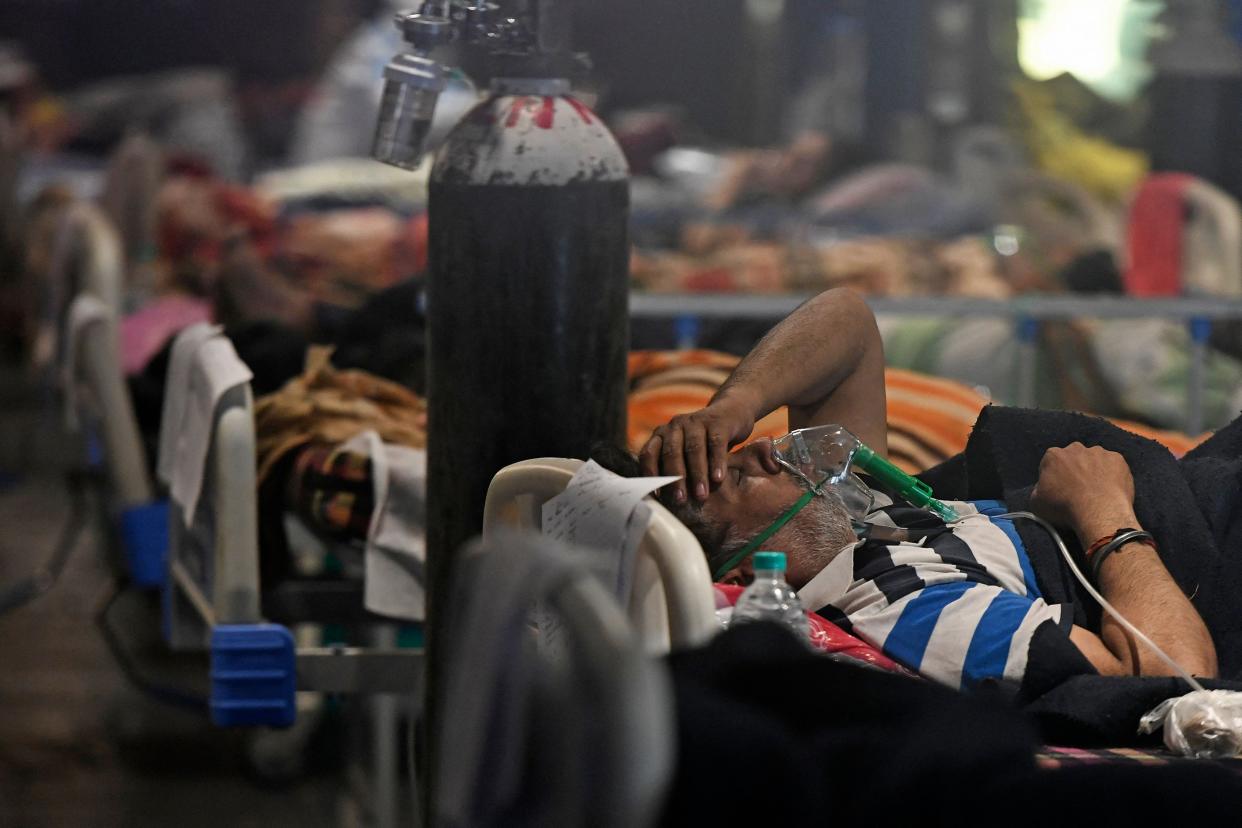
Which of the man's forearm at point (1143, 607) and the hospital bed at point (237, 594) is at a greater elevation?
the man's forearm at point (1143, 607)

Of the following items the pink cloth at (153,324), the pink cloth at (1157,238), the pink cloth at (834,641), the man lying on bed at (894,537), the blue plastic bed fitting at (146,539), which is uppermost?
the man lying on bed at (894,537)

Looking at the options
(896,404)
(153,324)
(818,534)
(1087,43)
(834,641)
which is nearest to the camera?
(834,641)

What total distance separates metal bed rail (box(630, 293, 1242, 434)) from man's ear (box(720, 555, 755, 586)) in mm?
1710

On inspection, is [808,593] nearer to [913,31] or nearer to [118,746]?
[118,746]

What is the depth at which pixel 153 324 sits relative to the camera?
4066 millimetres

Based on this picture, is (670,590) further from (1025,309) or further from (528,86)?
(1025,309)

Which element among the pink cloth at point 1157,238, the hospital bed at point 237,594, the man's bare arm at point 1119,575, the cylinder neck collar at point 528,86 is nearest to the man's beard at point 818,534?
the man's bare arm at point 1119,575

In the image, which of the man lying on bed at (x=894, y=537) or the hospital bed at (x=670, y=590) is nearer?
the hospital bed at (x=670, y=590)

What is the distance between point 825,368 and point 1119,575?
0.38 metres

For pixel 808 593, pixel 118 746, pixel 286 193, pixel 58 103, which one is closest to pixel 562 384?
pixel 808 593

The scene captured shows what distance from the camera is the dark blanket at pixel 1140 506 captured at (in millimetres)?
1510

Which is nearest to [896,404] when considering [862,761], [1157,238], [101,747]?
[862,761]

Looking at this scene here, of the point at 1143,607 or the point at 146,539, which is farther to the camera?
the point at 146,539

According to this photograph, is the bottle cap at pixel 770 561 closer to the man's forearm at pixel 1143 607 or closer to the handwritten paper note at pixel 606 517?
the handwritten paper note at pixel 606 517
